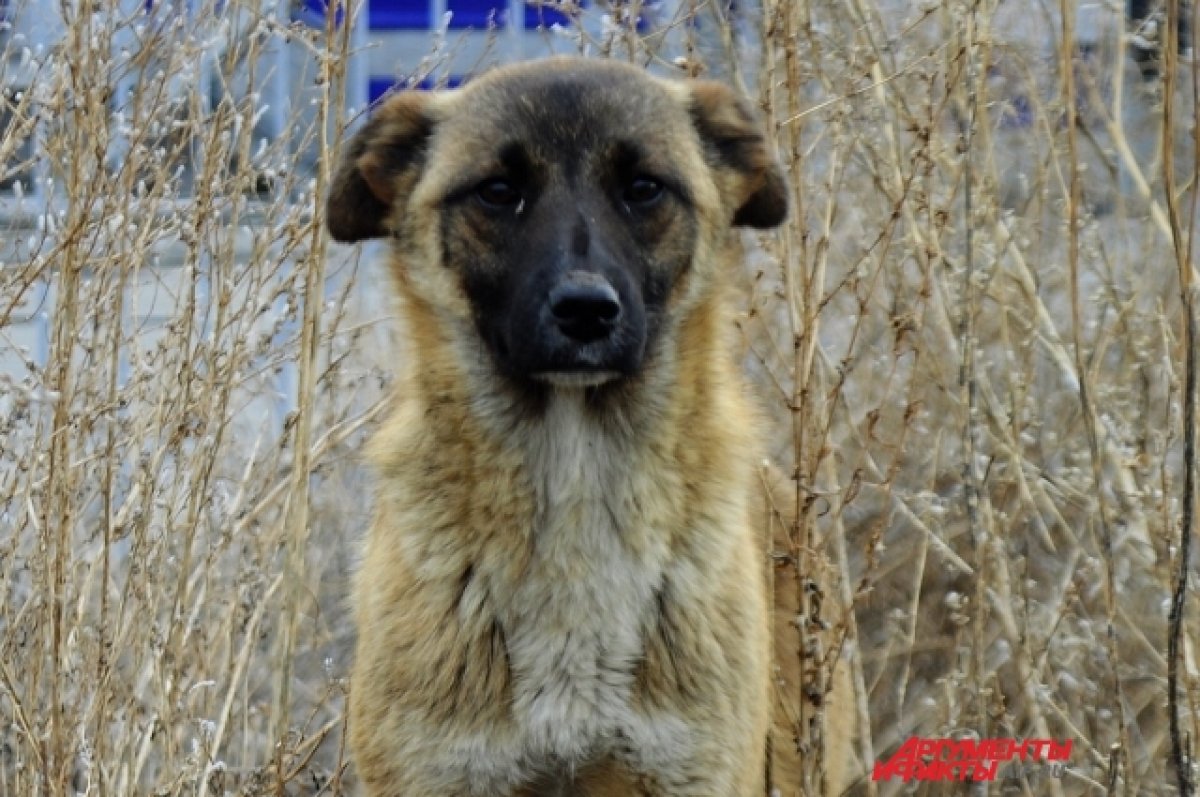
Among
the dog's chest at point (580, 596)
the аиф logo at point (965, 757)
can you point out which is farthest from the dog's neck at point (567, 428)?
the аиф logo at point (965, 757)

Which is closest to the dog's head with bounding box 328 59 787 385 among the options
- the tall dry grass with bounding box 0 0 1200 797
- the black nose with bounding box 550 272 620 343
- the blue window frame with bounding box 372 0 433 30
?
the black nose with bounding box 550 272 620 343

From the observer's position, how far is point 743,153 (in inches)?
145

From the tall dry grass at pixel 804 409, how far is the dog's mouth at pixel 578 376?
1.38 feet

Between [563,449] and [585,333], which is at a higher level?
[585,333]

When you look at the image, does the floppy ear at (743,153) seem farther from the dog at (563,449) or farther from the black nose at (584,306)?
the black nose at (584,306)

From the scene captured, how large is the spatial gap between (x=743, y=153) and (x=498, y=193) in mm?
606

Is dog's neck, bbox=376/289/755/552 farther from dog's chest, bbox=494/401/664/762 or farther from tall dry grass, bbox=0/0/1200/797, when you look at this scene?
tall dry grass, bbox=0/0/1200/797

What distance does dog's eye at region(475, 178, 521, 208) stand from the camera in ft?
11.3

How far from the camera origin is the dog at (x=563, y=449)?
10.4 feet

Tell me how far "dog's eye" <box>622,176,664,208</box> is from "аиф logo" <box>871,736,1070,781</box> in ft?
4.69

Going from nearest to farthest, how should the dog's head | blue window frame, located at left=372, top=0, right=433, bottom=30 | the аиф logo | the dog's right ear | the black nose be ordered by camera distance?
the black nose, the dog's head, the dog's right ear, the аиф logo, blue window frame, located at left=372, top=0, right=433, bottom=30

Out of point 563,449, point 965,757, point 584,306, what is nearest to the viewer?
point 584,306

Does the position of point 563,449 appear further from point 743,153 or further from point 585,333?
point 743,153

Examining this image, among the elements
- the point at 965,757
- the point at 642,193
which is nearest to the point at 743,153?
the point at 642,193
